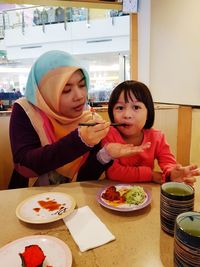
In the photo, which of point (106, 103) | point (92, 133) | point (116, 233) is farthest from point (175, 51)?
point (116, 233)

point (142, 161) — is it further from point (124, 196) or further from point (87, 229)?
point (87, 229)

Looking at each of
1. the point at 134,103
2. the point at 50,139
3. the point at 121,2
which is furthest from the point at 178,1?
the point at 50,139

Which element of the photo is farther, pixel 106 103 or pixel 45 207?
pixel 106 103

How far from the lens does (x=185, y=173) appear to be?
2.75ft

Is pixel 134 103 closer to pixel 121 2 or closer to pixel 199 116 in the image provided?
pixel 199 116

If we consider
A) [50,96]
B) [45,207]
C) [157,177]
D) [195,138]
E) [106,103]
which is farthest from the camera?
[106,103]

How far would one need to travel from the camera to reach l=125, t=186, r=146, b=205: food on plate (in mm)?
725

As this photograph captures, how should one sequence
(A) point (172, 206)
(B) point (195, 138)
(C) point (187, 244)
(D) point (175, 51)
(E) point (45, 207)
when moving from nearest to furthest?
1. (C) point (187, 244)
2. (A) point (172, 206)
3. (E) point (45, 207)
4. (B) point (195, 138)
5. (D) point (175, 51)

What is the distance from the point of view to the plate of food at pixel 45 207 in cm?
66

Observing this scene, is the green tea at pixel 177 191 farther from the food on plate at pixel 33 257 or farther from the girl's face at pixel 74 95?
the girl's face at pixel 74 95

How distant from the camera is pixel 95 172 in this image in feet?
3.25

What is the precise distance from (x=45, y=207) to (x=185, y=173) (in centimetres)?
51

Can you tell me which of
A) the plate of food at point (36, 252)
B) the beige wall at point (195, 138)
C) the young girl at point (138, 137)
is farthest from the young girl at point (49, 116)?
the beige wall at point (195, 138)

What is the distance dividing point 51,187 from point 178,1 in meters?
2.03
